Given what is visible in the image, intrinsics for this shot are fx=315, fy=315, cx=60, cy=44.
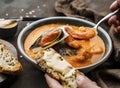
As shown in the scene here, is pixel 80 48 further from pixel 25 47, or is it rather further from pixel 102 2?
pixel 102 2

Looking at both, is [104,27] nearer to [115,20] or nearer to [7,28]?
[115,20]

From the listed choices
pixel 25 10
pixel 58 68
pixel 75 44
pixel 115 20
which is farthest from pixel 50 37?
pixel 25 10

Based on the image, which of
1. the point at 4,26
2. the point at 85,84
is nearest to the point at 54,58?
the point at 85,84

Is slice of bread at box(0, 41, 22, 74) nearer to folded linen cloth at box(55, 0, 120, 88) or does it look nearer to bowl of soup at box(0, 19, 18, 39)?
bowl of soup at box(0, 19, 18, 39)

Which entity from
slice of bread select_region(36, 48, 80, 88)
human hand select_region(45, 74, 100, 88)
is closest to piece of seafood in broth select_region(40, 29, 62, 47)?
slice of bread select_region(36, 48, 80, 88)

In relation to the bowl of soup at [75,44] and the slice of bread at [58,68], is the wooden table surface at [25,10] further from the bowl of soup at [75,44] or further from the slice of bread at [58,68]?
the slice of bread at [58,68]

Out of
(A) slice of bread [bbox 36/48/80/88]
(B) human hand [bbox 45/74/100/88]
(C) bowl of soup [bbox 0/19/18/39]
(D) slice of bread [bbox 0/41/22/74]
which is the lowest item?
(B) human hand [bbox 45/74/100/88]

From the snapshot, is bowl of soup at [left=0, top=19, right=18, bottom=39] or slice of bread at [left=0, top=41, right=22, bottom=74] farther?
bowl of soup at [left=0, top=19, right=18, bottom=39]
